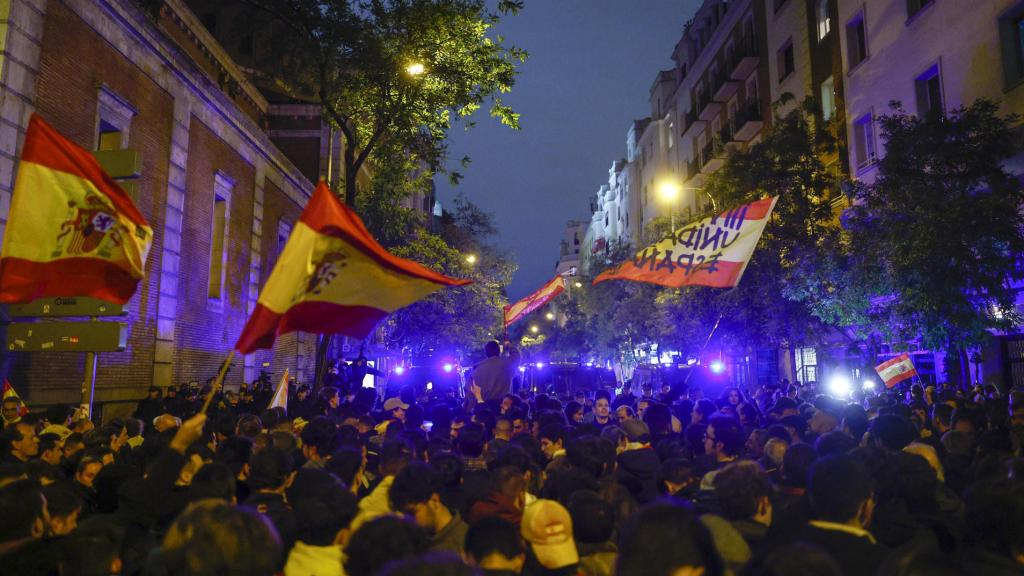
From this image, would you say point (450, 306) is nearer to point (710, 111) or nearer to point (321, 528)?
point (710, 111)

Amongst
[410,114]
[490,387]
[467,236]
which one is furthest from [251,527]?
[467,236]

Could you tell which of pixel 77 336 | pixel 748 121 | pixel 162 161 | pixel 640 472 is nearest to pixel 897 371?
pixel 640 472

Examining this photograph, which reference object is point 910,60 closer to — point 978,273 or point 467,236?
point 978,273

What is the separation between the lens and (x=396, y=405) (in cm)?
1129

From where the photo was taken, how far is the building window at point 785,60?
30583mm

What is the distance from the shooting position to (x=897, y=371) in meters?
15.0

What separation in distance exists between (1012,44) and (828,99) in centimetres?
1013

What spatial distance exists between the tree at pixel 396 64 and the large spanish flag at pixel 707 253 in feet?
27.7

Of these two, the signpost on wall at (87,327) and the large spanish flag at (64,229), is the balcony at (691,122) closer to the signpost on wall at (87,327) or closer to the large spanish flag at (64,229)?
the signpost on wall at (87,327)

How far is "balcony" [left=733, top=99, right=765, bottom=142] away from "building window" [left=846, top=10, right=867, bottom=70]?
8123 millimetres

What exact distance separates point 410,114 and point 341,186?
11.9 m

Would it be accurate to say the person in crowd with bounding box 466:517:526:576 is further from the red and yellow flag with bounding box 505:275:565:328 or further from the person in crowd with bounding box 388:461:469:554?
the red and yellow flag with bounding box 505:275:565:328

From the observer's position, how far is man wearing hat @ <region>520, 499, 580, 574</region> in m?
3.96

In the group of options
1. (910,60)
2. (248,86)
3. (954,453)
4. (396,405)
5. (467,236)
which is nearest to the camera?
(954,453)
